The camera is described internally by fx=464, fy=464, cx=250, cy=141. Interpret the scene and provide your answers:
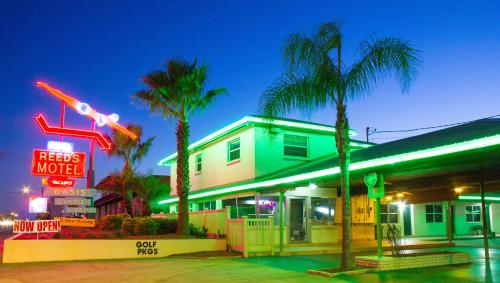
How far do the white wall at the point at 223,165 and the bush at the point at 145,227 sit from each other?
5119mm

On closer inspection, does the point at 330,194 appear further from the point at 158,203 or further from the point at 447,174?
the point at 158,203

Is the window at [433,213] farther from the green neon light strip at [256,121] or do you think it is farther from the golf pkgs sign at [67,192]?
the golf pkgs sign at [67,192]

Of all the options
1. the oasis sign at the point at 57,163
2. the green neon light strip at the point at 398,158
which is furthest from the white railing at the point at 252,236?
the oasis sign at the point at 57,163

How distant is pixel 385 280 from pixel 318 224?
1163 centimetres

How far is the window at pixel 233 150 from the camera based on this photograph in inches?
950

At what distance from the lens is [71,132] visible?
880 inches

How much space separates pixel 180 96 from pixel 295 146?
21.7ft

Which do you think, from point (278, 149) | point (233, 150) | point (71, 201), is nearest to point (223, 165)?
point (233, 150)

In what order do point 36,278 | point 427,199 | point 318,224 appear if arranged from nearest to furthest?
point 36,278 < point 427,199 < point 318,224

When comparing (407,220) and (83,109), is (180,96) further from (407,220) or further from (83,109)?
(407,220)

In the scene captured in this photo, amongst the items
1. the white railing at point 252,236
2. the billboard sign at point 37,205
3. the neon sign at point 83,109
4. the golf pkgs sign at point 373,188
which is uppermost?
the neon sign at point 83,109

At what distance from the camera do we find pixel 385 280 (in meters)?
11.0

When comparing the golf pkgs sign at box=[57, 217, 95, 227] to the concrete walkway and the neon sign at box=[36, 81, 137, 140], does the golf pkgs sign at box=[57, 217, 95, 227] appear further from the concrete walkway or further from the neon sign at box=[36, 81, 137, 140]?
the neon sign at box=[36, 81, 137, 140]

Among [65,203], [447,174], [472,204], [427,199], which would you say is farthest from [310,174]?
[472,204]
